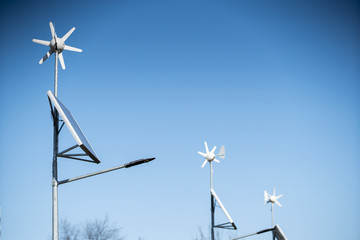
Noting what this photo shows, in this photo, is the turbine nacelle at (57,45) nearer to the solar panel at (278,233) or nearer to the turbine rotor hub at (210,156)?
the turbine rotor hub at (210,156)

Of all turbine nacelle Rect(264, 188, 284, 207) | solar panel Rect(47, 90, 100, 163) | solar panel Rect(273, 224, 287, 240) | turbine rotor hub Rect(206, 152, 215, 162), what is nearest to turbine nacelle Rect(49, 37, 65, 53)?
solar panel Rect(47, 90, 100, 163)

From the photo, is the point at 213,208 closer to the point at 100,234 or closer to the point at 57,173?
the point at 57,173

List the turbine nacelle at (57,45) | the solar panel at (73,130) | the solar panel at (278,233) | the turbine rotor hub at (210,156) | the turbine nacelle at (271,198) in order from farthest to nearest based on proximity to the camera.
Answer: the turbine nacelle at (271,198) → the turbine rotor hub at (210,156) → the solar panel at (278,233) → the turbine nacelle at (57,45) → the solar panel at (73,130)

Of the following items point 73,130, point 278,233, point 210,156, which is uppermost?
point 210,156

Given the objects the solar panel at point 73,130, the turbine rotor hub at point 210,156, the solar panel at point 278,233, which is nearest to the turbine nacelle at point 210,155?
the turbine rotor hub at point 210,156

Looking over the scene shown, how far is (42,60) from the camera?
19.3m

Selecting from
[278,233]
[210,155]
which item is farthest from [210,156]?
[278,233]

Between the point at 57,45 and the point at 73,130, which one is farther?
the point at 57,45

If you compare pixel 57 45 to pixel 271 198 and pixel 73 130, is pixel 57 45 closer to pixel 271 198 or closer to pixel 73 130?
pixel 73 130

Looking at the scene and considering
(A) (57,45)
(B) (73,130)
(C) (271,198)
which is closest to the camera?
(B) (73,130)

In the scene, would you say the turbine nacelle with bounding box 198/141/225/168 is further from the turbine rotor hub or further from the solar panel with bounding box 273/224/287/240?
the solar panel with bounding box 273/224/287/240

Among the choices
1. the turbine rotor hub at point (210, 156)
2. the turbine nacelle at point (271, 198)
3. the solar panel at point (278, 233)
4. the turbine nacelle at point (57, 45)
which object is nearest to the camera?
the turbine nacelle at point (57, 45)

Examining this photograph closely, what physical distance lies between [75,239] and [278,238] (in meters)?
39.5

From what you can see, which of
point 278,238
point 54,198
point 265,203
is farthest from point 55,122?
point 265,203
